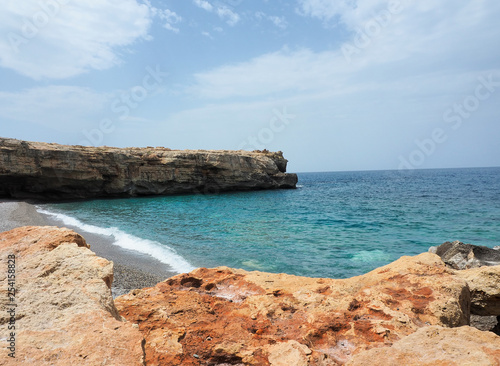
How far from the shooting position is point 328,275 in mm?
10258

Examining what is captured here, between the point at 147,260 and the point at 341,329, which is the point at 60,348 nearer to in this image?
the point at 341,329

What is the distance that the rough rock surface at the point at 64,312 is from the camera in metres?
1.94

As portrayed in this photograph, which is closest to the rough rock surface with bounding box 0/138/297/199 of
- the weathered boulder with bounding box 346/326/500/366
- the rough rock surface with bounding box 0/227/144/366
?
the rough rock surface with bounding box 0/227/144/366

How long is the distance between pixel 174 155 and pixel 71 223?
2445cm

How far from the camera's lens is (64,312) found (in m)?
2.38

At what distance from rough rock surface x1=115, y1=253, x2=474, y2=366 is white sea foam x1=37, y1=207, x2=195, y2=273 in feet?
21.6

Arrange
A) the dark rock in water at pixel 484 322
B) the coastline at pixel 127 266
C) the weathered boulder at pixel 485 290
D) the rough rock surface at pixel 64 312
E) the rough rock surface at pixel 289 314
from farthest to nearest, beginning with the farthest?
the coastline at pixel 127 266 < the dark rock in water at pixel 484 322 < the weathered boulder at pixel 485 290 < the rough rock surface at pixel 289 314 < the rough rock surface at pixel 64 312

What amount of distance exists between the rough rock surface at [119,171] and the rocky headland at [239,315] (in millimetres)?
36978

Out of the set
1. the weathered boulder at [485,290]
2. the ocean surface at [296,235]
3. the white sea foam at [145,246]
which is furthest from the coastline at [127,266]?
the weathered boulder at [485,290]

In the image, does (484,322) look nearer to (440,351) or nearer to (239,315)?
(440,351)

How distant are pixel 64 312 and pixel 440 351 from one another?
3006mm

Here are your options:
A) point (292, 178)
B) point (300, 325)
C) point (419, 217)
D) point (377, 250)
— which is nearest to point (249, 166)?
point (292, 178)

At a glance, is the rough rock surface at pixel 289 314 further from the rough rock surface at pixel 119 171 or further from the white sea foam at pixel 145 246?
the rough rock surface at pixel 119 171

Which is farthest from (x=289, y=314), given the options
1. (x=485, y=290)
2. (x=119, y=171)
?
(x=119, y=171)
